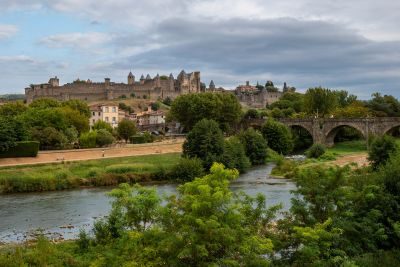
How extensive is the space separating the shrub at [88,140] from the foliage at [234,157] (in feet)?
66.9

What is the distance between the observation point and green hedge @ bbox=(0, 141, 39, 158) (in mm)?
53812

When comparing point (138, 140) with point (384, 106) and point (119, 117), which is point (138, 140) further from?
point (384, 106)

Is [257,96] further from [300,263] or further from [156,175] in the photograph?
[300,263]

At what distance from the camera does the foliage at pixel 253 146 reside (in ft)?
201

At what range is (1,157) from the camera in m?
53.2

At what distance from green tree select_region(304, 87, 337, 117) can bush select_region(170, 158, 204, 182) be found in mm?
53555

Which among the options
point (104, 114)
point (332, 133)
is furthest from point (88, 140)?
point (332, 133)

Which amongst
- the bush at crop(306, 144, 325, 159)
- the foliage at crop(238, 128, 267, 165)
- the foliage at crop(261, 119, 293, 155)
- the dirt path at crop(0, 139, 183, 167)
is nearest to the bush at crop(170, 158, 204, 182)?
the dirt path at crop(0, 139, 183, 167)

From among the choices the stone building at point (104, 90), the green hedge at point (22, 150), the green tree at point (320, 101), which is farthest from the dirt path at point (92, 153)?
the stone building at point (104, 90)

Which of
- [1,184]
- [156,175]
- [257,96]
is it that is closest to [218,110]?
[156,175]

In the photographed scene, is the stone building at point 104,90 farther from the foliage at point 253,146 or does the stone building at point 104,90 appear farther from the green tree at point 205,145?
the green tree at point 205,145

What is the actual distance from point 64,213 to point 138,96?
404ft

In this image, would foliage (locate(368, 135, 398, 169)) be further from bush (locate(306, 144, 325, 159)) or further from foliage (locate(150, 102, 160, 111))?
foliage (locate(150, 102, 160, 111))

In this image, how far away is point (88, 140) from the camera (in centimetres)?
6788
